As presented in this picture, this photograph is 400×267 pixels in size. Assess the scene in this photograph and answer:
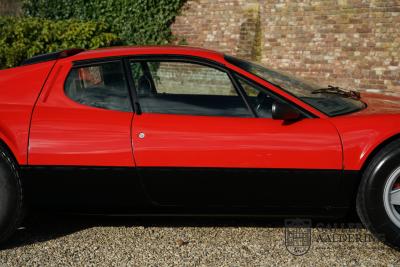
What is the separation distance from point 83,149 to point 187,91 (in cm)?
97

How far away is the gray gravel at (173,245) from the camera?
10.6ft

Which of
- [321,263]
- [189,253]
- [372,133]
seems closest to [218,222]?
[189,253]

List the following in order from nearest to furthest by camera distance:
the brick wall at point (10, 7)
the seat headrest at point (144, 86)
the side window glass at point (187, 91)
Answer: the side window glass at point (187, 91), the seat headrest at point (144, 86), the brick wall at point (10, 7)

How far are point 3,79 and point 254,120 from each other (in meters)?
1.86

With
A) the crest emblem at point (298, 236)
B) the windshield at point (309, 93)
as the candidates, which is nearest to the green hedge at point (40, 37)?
the windshield at point (309, 93)

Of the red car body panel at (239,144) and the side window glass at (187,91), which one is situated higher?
the side window glass at (187,91)

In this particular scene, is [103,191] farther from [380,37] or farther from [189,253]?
[380,37]

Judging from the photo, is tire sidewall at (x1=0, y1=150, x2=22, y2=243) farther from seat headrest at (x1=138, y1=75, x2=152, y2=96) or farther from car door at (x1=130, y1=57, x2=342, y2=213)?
seat headrest at (x1=138, y1=75, x2=152, y2=96)

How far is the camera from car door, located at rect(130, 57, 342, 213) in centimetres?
329

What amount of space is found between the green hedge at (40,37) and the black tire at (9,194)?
712 cm

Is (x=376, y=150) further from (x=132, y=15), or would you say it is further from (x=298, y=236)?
(x=132, y=15)

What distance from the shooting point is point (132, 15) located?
1150cm

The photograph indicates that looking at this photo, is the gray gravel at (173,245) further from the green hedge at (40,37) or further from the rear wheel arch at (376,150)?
the green hedge at (40,37)

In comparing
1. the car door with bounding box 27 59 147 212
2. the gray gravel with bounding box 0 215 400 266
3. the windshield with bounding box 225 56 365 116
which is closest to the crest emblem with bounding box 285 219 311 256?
the gray gravel with bounding box 0 215 400 266
